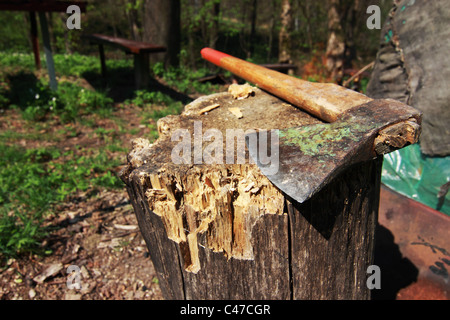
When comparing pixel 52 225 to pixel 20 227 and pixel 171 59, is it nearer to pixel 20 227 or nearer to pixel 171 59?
pixel 20 227

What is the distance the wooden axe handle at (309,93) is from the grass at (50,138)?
186cm

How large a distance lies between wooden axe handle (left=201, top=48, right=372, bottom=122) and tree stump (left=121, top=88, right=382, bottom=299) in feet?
0.33

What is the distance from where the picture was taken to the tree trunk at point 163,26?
7.04 meters

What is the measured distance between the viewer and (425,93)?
2.69 metres

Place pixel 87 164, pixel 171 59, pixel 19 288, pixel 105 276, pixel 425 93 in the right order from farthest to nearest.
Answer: pixel 171 59
pixel 87 164
pixel 425 93
pixel 105 276
pixel 19 288

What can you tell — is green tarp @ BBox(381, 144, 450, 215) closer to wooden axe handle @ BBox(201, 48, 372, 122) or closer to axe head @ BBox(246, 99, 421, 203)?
wooden axe handle @ BBox(201, 48, 372, 122)

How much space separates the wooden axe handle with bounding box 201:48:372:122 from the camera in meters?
1.63

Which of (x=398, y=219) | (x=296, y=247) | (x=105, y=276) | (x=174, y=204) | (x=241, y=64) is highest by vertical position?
(x=241, y=64)

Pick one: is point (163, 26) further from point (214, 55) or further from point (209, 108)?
point (209, 108)

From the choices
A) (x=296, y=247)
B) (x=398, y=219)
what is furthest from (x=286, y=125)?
(x=398, y=219)

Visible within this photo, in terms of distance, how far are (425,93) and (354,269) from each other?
177 centimetres

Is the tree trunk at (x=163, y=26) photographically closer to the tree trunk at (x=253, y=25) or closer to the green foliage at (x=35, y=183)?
the green foliage at (x=35, y=183)

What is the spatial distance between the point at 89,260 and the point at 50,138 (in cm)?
240

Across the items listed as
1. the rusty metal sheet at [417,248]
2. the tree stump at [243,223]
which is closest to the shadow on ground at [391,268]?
the rusty metal sheet at [417,248]
